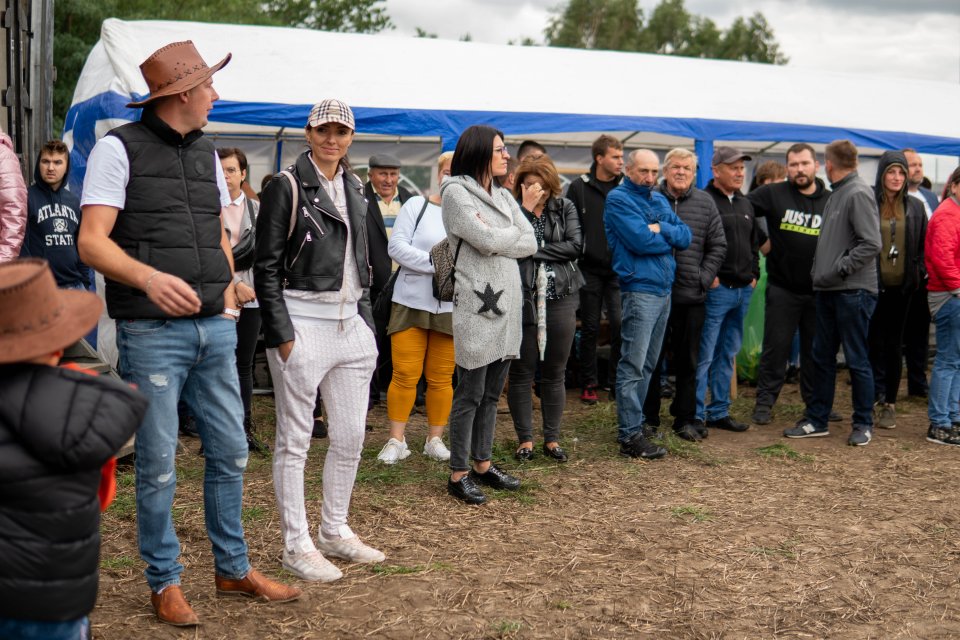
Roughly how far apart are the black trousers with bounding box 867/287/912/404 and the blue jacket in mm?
2820

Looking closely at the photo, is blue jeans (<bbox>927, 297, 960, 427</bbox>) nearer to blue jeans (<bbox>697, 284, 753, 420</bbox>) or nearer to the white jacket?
blue jeans (<bbox>697, 284, 753, 420</bbox>)

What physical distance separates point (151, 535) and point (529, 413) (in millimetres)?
3137

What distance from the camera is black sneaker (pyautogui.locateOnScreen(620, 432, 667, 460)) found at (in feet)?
20.8

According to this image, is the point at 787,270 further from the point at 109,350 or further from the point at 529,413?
the point at 109,350

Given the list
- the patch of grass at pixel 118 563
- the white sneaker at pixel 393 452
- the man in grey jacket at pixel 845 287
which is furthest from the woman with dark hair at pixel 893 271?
the patch of grass at pixel 118 563

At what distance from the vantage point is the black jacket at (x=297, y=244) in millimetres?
3746

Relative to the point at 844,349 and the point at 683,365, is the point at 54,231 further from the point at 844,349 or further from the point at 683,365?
the point at 844,349

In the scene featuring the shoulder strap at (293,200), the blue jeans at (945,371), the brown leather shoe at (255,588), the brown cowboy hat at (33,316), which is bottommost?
the brown leather shoe at (255,588)

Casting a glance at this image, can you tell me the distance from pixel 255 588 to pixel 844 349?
4.79m

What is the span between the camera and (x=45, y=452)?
7.40 ft

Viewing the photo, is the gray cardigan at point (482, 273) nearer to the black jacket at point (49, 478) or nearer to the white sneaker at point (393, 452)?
the white sneaker at point (393, 452)

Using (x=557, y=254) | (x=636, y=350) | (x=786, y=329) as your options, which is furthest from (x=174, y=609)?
(x=786, y=329)

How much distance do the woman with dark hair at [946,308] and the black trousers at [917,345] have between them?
4.92 ft

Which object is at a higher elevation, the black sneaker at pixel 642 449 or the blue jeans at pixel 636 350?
the blue jeans at pixel 636 350
